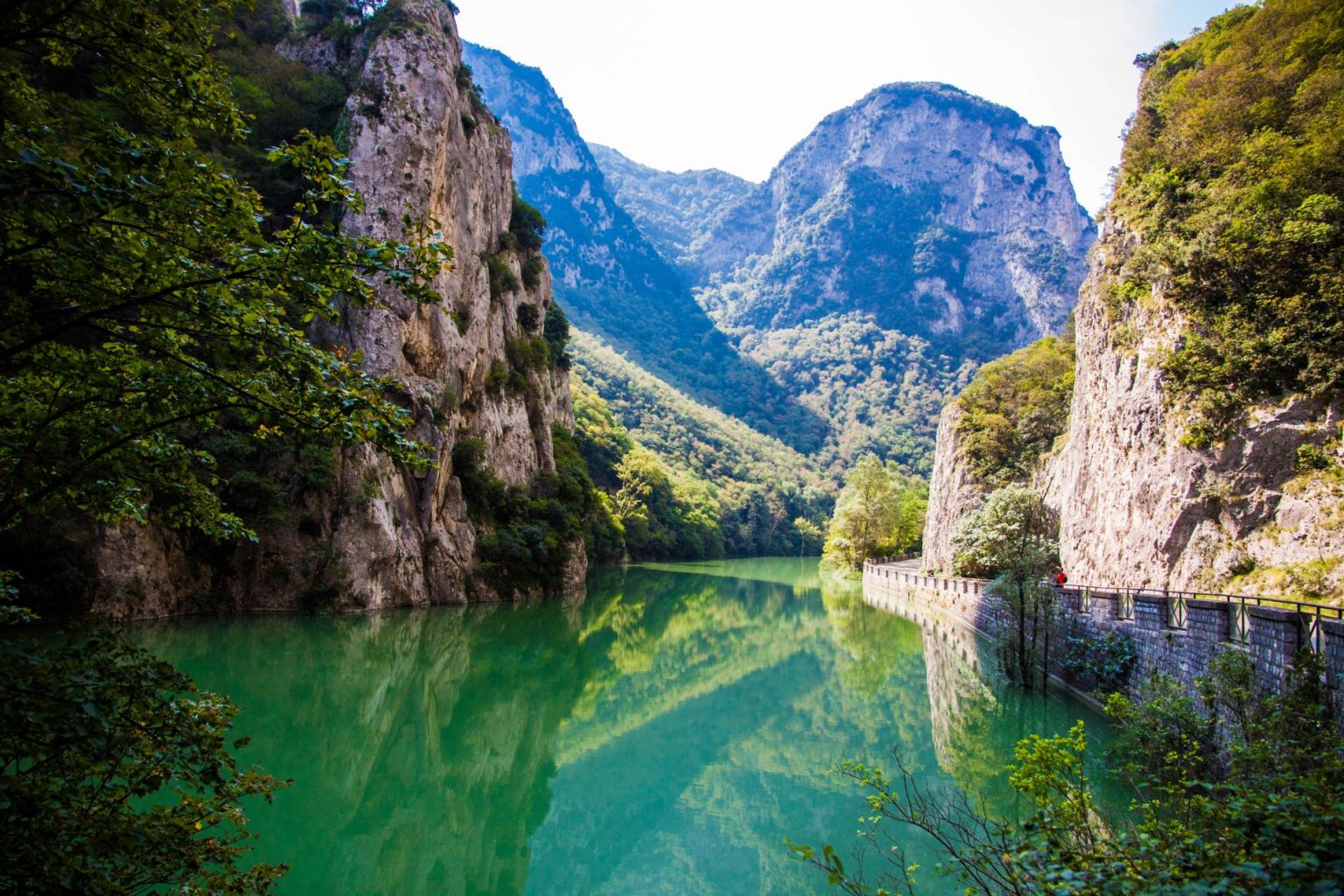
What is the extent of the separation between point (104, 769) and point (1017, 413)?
4397 cm

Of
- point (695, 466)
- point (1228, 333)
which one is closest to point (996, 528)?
point (1228, 333)

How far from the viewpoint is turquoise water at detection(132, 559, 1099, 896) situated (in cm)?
888

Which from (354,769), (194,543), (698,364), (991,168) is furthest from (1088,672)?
(991,168)

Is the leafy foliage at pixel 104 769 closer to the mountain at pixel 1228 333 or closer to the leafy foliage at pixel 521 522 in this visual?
the mountain at pixel 1228 333

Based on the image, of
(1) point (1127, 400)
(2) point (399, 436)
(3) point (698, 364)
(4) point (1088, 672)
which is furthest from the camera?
(3) point (698, 364)

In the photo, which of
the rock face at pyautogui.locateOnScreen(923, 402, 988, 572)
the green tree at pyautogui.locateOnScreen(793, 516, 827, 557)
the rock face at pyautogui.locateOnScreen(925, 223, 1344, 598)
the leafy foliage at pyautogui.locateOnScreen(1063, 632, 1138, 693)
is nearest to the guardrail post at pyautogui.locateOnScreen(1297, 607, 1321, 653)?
the rock face at pyautogui.locateOnScreen(925, 223, 1344, 598)

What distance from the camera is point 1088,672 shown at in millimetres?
15094

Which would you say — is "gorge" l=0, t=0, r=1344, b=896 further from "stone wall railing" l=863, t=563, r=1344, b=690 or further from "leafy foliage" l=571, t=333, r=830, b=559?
"leafy foliage" l=571, t=333, r=830, b=559

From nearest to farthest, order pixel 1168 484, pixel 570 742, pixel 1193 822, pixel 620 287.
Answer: pixel 1193 822
pixel 570 742
pixel 1168 484
pixel 620 287

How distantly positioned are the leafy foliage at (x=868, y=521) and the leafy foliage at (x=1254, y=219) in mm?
34627

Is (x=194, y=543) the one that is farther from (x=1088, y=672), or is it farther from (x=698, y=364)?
(x=698, y=364)

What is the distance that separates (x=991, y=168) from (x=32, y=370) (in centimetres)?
21836

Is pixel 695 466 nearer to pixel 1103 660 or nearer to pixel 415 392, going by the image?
pixel 415 392

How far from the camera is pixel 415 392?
30.9 metres
